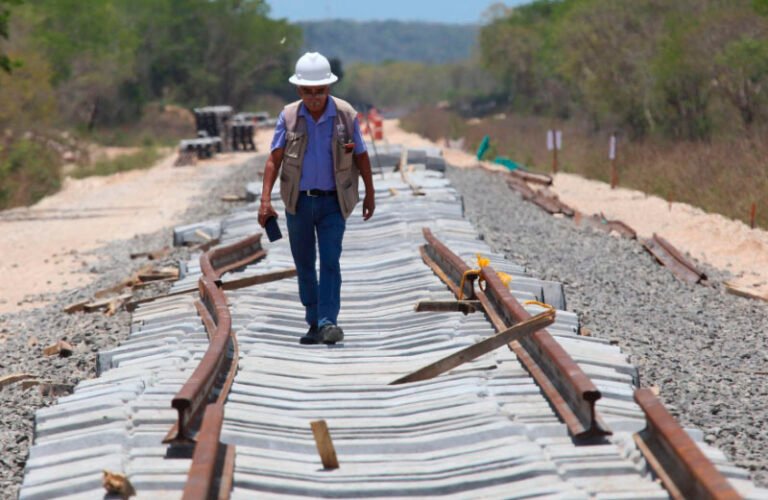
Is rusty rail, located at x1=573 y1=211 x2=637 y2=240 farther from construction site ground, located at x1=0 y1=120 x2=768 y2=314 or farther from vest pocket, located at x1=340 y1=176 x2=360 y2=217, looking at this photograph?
vest pocket, located at x1=340 y1=176 x2=360 y2=217

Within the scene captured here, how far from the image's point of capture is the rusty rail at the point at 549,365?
5.51m

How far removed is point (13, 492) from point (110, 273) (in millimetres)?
11364

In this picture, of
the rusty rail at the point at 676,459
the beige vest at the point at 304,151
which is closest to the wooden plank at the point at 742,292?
the beige vest at the point at 304,151

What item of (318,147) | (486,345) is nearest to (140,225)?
(318,147)

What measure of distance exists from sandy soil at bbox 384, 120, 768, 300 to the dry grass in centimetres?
38

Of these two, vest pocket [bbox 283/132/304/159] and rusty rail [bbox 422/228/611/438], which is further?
vest pocket [bbox 283/132/304/159]

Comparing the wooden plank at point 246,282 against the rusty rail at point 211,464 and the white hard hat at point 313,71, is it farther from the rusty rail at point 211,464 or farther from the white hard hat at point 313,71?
the rusty rail at point 211,464

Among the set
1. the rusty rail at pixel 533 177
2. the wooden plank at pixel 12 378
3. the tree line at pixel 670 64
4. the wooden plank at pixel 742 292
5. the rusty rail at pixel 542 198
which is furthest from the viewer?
the tree line at pixel 670 64

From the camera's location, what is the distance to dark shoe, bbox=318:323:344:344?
7910 mm

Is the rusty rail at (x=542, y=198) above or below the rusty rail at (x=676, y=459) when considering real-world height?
below

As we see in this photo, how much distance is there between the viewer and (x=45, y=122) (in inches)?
1639

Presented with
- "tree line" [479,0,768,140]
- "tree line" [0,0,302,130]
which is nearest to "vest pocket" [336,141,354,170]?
"tree line" [479,0,768,140]

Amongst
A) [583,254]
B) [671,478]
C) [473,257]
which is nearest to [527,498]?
[671,478]

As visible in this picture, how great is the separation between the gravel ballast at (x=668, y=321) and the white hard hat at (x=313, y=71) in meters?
2.69
